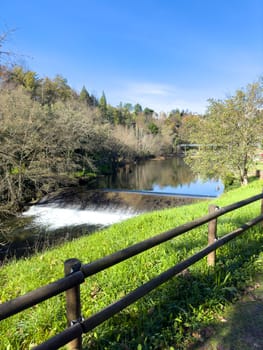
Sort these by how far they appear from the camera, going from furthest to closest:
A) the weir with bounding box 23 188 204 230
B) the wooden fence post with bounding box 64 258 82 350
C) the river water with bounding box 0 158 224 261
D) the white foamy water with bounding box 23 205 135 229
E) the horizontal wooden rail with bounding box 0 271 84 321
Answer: the weir with bounding box 23 188 204 230, the white foamy water with bounding box 23 205 135 229, the river water with bounding box 0 158 224 261, the wooden fence post with bounding box 64 258 82 350, the horizontal wooden rail with bounding box 0 271 84 321

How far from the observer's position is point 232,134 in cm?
1370

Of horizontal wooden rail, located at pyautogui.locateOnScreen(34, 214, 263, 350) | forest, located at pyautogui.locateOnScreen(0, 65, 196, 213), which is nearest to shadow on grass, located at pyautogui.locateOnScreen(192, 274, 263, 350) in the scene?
horizontal wooden rail, located at pyautogui.locateOnScreen(34, 214, 263, 350)

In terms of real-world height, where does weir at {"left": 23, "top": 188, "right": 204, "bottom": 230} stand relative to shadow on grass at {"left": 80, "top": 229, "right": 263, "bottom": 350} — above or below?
below

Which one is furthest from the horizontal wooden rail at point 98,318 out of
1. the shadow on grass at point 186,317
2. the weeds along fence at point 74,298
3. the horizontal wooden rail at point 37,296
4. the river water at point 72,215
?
the river water at point 72,215

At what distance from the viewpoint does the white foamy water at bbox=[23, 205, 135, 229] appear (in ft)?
41.5

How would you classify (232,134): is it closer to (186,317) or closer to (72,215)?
(72,215)

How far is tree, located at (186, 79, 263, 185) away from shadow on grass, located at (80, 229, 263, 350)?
11656 mm

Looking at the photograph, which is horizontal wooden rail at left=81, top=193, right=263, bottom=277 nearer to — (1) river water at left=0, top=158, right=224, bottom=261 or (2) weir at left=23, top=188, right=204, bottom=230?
(1) river water at left=0, top=158, right=224, bottom=261

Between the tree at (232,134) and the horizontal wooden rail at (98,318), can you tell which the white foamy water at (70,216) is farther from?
the horizontal wooden rail at (98,318)

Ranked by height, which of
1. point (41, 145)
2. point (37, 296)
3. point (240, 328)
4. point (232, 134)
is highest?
point (232, 134)

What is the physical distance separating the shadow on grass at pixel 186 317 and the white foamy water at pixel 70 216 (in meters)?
9.58

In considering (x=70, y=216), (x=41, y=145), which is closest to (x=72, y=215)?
(x=70, y=216)

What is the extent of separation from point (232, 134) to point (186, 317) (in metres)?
13.0

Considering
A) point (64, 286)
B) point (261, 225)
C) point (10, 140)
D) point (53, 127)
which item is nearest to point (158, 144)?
point (53, 127)
